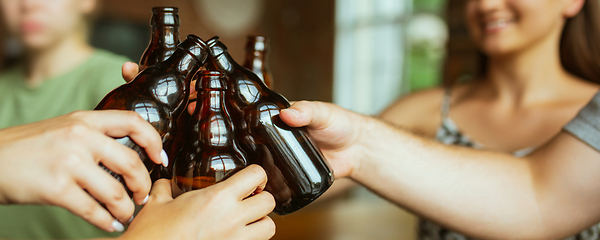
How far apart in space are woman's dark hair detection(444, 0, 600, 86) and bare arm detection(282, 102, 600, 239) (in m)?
0.46

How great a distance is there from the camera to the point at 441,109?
1.17m

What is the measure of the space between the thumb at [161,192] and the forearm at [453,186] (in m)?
0.36

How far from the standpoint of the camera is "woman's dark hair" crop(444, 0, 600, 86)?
0.99 metres

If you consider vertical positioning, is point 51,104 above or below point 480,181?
above

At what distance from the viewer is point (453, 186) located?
0.70 meters

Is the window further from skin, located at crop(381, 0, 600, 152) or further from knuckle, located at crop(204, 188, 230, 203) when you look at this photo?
knuckle, located at crop(204, 188, 230, 203)

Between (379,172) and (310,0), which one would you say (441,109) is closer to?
(379,172)

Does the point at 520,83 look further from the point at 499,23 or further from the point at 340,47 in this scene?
the point at 340,47

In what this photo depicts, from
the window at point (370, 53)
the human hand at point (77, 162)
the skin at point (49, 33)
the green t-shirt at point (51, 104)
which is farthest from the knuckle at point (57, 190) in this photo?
the window at point (370, 53)

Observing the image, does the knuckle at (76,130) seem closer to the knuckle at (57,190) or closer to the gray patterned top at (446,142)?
the knuckle at (57,190)

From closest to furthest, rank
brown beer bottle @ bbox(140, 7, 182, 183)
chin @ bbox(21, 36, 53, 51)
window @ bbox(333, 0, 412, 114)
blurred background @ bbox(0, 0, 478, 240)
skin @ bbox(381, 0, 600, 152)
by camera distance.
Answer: brown beer bottle @ bbox(140, 7, 182, 183)
chin @ bbox(21, 36, 53, 51)
skin @ bbox(381, 0, 600, 152)
blurred background @ bbox(0, 0, 478, 240)
window @ bbox(333, 0, 412, 114)

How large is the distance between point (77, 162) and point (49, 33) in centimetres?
58

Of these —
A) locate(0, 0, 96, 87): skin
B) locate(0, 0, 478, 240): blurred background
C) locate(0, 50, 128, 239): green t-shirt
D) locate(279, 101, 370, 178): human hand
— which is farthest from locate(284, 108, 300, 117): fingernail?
locate(0, 0, 478, 240): blurred background

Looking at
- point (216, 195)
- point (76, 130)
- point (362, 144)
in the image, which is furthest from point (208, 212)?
point (362, 144)
